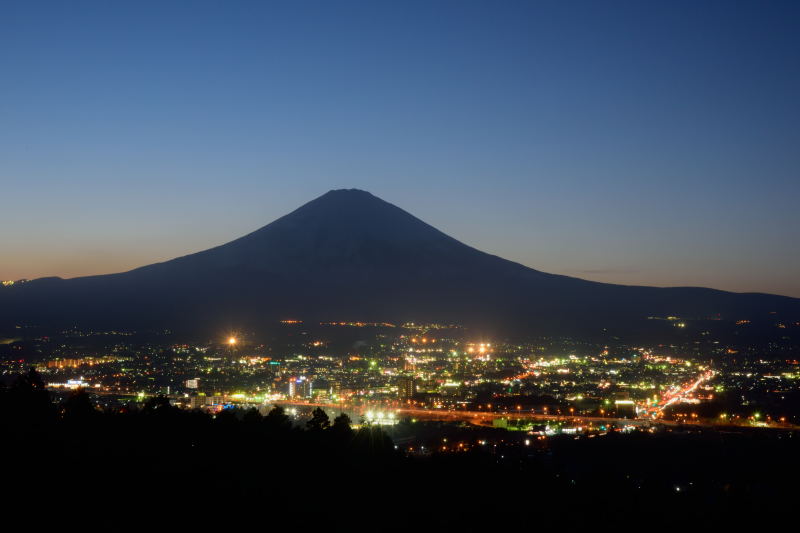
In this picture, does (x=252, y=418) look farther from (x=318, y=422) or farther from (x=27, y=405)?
(x=27, y=405)

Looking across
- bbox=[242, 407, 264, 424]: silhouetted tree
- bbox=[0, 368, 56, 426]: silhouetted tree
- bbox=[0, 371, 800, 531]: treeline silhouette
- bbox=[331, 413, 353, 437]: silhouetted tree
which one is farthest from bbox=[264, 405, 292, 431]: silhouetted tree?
bbox=[0, 368, 56, 426]: silhouetted tree

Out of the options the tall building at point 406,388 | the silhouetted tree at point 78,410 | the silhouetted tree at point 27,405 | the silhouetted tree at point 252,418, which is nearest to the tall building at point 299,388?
the tall building at point 406,388

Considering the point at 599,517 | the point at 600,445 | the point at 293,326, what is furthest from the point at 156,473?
the point at 293,326

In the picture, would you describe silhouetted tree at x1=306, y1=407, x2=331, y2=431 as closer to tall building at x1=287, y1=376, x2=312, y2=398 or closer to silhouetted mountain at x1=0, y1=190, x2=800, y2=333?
tall building at x1=287, y1=376, x2=312, y2=398

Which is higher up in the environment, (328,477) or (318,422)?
(318,422)

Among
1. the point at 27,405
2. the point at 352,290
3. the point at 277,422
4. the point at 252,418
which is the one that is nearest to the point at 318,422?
the point at 277,422

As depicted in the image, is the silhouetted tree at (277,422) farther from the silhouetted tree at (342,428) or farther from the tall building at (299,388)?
the tall building at (299,388)
